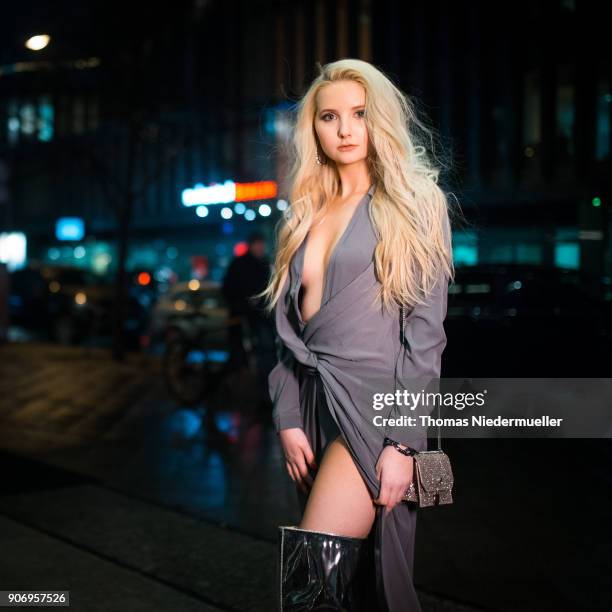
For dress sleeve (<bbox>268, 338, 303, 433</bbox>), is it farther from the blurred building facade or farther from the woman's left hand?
the blurred building facade

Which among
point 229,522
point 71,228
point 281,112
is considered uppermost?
point 71,228

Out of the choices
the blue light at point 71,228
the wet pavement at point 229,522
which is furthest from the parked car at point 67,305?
the blue light at point 71,228

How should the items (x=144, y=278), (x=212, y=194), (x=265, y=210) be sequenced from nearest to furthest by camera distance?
(x=265, y=210), (x=144, y=278), (x=212, y=194)

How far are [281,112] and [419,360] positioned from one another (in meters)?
2.22

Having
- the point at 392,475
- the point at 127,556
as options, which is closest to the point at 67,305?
the point at 127,556

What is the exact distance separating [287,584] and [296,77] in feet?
103

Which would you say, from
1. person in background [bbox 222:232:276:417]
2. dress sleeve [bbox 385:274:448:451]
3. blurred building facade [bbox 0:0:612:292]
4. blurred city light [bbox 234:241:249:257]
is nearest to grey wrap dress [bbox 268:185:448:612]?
dress sleeve [bbox 385:274:448:451]

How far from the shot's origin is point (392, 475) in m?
2.09

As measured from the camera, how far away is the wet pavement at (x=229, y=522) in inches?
148

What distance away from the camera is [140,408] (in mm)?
9312

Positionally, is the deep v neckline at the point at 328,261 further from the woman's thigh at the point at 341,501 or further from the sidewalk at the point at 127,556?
the sidewalk at the point at 127,556

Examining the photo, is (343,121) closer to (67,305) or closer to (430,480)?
(430,480)

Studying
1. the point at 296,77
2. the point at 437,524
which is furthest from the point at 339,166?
the point at 296,77

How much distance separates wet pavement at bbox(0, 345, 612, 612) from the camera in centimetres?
→ 375
